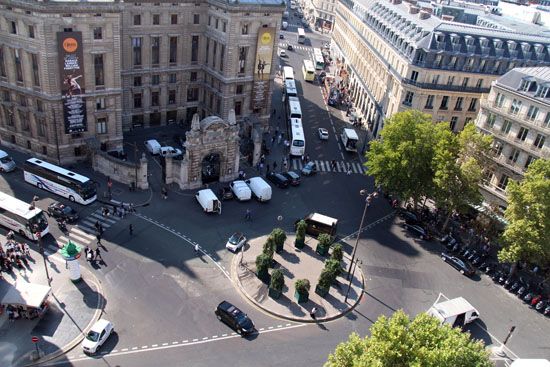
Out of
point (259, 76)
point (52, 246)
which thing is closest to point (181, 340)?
point (52, 246)

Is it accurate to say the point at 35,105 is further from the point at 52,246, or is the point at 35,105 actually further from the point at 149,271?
the point at 149,271

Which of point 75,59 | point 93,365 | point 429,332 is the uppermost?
point 75,59

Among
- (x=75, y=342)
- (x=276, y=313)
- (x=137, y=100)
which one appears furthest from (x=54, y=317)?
(x=137, y=100)

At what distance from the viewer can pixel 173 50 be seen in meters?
87.5

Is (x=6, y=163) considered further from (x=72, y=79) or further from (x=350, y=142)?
(x=350, y=142)

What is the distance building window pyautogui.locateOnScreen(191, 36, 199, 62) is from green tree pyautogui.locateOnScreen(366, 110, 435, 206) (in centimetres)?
3967

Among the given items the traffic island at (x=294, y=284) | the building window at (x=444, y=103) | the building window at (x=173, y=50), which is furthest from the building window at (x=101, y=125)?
the building window at (x=444, y=103)

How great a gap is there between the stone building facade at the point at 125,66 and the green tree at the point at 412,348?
2164 inches

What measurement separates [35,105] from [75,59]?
9963 mm

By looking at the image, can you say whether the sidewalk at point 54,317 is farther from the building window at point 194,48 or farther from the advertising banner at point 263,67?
the advertising banner at point 263,67

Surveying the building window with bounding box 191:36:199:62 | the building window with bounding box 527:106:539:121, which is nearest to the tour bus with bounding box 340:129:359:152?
the building window with bounding box 527:106:539:121

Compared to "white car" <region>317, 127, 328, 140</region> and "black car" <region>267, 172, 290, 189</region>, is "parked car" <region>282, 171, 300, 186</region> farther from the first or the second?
"white car" <region>317, 127, 328, 140</region>

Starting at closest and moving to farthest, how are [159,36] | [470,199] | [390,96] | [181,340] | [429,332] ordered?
[429,332], [181,340], [470,199], [159,36], [390,96]

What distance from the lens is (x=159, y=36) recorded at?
84.3 metres
